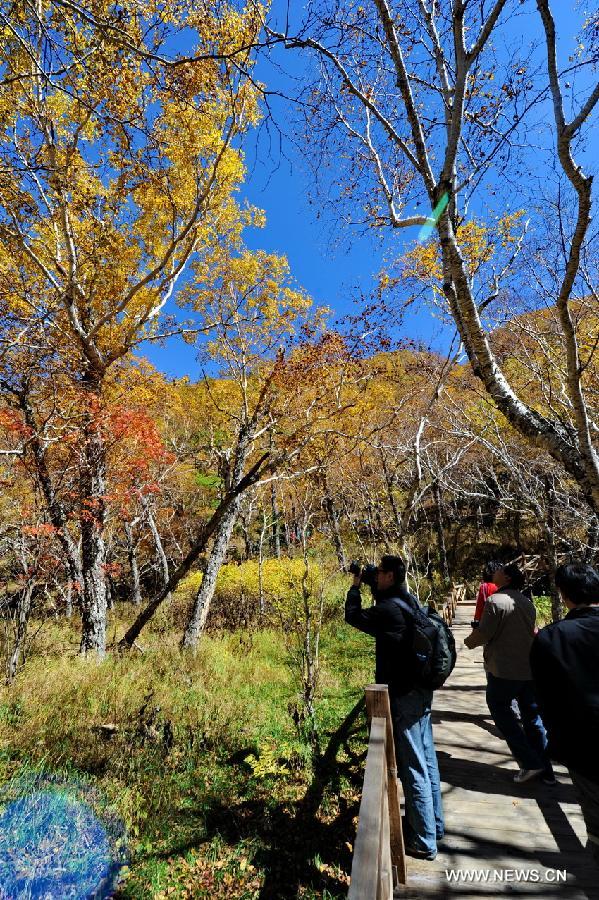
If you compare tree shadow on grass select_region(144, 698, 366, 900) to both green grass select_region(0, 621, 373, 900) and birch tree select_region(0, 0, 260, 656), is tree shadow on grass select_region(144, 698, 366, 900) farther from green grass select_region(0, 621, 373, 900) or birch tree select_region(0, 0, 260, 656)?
birch tree select_region(0, 0, 260, 656)

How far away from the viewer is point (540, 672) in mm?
2057

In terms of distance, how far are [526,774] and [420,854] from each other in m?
1.57

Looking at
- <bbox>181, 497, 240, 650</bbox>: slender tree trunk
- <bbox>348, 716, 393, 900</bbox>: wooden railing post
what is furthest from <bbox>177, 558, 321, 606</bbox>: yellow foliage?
<bbox>348, 716, 393, 900</bbox>: wooden railing post

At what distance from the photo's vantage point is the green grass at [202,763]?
3672mm

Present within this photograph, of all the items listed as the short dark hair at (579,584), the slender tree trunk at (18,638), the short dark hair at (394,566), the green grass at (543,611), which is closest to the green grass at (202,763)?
the slender tree trunk at (18,638)

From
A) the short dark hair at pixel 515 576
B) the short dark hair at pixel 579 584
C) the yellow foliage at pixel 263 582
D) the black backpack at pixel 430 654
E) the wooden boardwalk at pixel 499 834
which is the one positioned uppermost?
the short dark hair at pixel 579 584

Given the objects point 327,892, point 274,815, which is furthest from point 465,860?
point 274,815

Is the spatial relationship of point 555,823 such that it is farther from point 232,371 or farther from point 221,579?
point 221,579

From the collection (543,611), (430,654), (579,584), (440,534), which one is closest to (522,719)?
(430,654)

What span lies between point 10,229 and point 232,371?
612 centimetres

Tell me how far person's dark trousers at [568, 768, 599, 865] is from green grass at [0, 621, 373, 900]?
250cm

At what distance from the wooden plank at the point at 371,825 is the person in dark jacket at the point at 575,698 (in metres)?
0.87

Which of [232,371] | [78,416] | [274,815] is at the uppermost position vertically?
[232,371]

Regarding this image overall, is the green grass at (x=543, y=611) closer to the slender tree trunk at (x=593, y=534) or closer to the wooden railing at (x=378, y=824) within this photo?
the slender tree trunk at (x=593, y=534)
